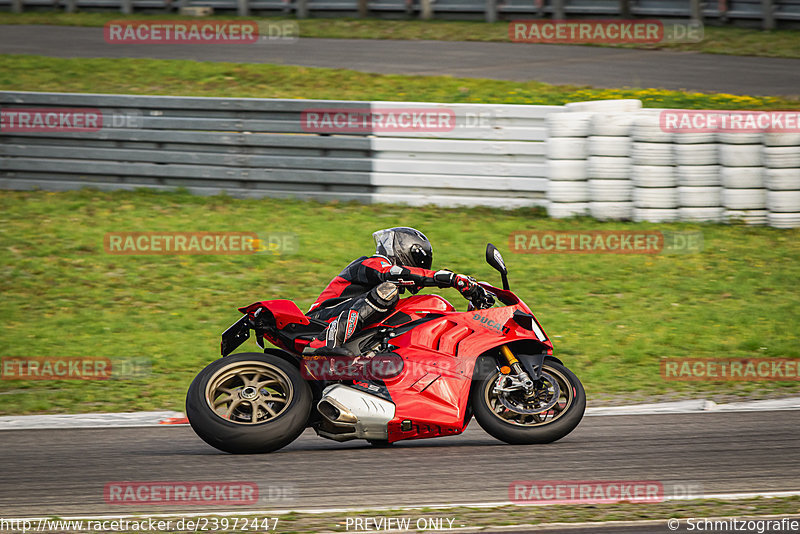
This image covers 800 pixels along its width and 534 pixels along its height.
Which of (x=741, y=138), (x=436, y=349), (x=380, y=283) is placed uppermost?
(x=741, y=138)

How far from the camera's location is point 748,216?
1255 centimetres

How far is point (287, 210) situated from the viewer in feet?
44.2

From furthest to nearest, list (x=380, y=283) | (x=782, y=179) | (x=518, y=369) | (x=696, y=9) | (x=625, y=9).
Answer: (x=625, y=9) < (x=696, y=9) < (x=782, y=179) < (x=380, y=283) < (x=518, y=369)

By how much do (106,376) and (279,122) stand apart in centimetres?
532

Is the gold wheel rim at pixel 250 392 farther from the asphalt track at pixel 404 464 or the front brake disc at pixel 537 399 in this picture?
the front brake disc at pixel 537 399

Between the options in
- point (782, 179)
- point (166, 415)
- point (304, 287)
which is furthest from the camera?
point (782, 179)

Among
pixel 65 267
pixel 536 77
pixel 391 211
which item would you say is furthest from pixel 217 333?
pixel 536 77

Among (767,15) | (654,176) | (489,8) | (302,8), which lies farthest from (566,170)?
(302,8)

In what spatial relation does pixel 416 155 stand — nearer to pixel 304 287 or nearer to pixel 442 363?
pixel 304 287

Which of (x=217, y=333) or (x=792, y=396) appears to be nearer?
(x=792, y=396)

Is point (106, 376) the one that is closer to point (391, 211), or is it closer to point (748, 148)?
point (391, 211)

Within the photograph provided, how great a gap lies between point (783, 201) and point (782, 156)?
2.05 ft

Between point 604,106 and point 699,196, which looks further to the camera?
point 604,106

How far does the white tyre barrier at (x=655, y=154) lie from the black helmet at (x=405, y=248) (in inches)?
249
